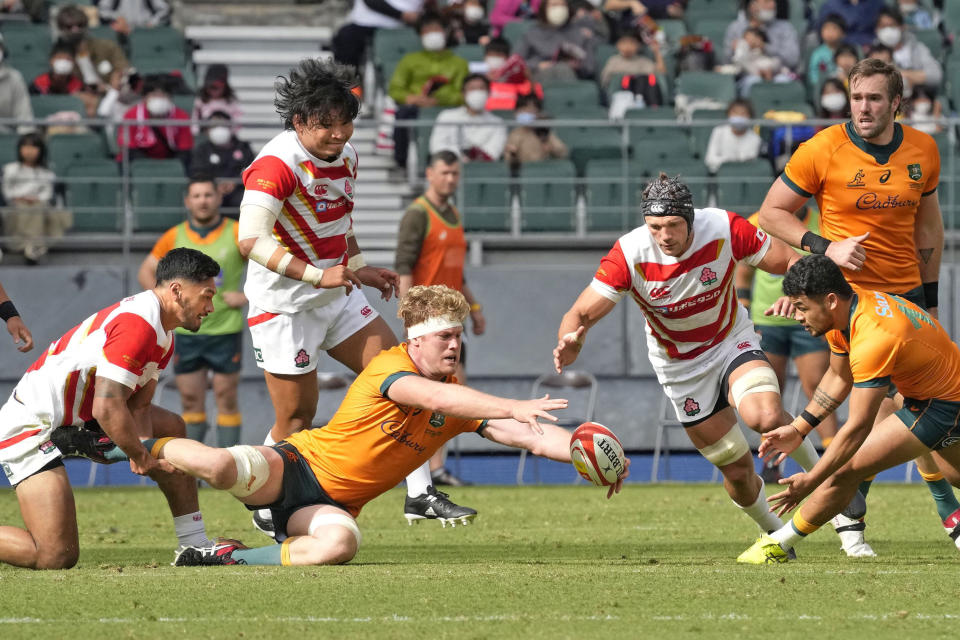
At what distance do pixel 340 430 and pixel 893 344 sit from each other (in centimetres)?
253

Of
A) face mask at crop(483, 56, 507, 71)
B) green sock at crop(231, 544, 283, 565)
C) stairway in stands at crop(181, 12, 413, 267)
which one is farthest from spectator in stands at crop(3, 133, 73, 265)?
green sock at crop(231, 544, 283, 565)

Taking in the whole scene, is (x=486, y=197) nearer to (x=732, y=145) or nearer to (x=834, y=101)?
(x=732, y=145)

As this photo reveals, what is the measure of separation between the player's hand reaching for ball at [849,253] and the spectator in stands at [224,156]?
8.41 metres

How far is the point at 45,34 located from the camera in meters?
17.3

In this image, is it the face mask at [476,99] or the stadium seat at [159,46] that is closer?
the face mask at [476,99]

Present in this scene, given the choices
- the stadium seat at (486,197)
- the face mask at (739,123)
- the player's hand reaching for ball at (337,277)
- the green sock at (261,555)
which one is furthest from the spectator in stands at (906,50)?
the green sock at (261,555)

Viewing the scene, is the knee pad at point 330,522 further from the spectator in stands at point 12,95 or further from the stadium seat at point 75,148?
the spectator in stands at point 12,95

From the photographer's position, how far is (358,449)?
6.75 metres

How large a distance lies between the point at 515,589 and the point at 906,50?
12788 millimetres

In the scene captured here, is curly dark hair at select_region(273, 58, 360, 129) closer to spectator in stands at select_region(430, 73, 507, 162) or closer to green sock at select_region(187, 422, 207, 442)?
green sock at select_region(187, 422, 207, 442)

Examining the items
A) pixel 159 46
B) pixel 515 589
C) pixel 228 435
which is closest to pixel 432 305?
pixel 515 589

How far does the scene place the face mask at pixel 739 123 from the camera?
14602 mm

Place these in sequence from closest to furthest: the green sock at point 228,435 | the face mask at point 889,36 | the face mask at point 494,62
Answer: the green sock at point 228,435 → the face mask at point 494,62 → the face mask at point 889,36

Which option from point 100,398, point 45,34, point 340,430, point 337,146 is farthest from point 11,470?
point 45,34
